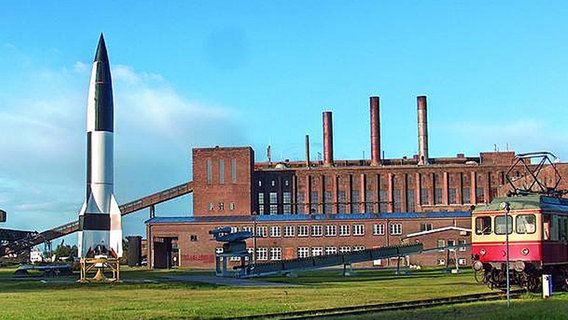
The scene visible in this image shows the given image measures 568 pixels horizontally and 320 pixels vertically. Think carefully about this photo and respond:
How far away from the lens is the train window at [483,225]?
110ft

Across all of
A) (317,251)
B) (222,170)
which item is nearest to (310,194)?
(222,170)

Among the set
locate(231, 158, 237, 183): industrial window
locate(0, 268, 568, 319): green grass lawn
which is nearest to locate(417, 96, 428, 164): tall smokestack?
locate(231, 158, 237, 183): industrial window

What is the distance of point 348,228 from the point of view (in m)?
89.5

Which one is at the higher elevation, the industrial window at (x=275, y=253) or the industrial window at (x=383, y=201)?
the industrial window at (x=383, y=201)

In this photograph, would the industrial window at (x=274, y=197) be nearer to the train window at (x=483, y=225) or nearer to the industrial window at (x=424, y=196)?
the industrial window at (x=424, y=196)

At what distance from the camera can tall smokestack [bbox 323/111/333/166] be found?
110938 mm

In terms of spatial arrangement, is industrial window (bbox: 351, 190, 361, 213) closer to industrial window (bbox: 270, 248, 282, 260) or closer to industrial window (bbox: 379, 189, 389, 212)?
industrial window (bbox: 379, 189, 389, 212)

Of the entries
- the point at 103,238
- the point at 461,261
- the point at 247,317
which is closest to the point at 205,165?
the point at 461,261

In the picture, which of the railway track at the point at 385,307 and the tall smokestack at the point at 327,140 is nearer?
the railway track at the point at 385,307

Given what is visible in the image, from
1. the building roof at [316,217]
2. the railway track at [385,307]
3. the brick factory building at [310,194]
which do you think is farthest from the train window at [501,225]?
the brick factory building at [310,194]

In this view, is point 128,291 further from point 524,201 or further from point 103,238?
point 524,201

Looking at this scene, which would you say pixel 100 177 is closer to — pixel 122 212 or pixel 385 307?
pixel 385 307

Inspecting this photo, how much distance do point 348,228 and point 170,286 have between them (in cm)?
4690

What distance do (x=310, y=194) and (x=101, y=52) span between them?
192 feet
